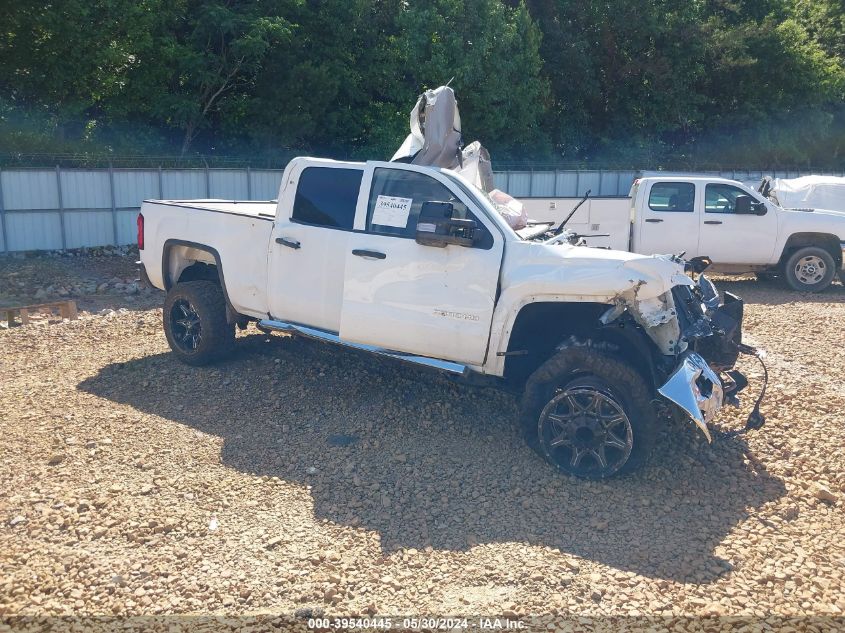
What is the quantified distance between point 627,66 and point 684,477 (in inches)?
1081

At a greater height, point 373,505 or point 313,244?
point 313,244

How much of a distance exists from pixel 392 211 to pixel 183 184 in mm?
13401

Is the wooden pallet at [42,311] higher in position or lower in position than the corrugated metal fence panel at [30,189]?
lower

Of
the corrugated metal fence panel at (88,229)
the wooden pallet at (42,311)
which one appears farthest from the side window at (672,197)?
the corrugated metal fence panel at (88,229)

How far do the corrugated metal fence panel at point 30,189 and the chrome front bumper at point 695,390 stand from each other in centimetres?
1469

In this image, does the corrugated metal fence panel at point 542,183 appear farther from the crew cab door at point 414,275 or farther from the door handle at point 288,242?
the crew cab door at point 414,275

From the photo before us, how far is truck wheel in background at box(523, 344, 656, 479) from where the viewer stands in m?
5.15

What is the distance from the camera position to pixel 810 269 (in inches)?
505

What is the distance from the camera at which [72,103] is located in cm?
1967

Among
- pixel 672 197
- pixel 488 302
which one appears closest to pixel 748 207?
pixel 672 197

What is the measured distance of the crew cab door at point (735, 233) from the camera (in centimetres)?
1263

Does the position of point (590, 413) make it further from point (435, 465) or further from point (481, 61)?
point (481, 61)

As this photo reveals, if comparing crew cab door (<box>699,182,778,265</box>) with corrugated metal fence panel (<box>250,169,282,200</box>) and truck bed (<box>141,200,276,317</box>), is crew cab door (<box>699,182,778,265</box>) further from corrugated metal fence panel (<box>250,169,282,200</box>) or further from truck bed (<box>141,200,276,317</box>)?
corrugated metal fence panel (<box>250,169,282,200</box>)

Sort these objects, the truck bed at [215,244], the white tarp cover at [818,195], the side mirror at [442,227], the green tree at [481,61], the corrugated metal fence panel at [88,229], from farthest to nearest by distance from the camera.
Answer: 1. the green tree at [481,61]
2. the corrugated metal fence panel at [88,229]
3. the white tarp cover at [818,195]
4. the truck bed at [215,244]
5. the side mirror at [442,227]
